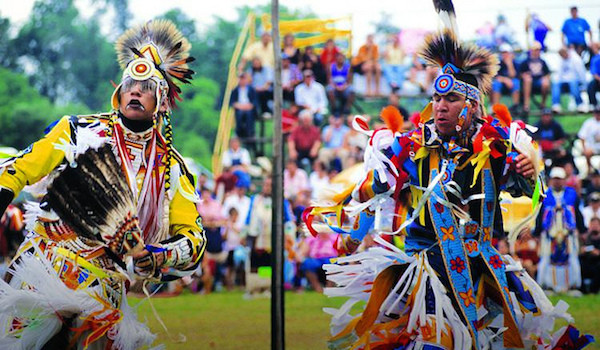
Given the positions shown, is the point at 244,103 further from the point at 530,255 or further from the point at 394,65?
the point at 530,255

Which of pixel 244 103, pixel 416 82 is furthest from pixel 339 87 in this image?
pixel 244 103

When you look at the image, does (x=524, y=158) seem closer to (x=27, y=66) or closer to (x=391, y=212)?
(x=391, y=212)

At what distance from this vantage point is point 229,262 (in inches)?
669

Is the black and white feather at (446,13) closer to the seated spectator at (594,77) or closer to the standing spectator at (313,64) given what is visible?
the seated spectator at (594,77)

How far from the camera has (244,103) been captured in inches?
745

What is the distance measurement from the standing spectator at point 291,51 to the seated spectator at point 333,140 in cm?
115

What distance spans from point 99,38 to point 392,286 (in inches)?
1557

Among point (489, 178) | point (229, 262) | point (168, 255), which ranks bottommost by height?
point (229, 262)

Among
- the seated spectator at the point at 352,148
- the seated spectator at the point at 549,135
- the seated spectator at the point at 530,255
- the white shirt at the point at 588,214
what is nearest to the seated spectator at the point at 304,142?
the seated spectator at the point at 352,148

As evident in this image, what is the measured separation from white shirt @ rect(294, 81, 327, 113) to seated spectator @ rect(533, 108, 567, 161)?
3.89 meters

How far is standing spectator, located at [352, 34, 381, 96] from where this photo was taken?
18.5 m

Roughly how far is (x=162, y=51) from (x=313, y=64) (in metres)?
11.7

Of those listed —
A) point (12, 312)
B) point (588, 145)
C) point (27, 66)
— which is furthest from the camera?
point (27, 66)

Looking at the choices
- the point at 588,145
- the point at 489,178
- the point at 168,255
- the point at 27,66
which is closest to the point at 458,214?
the point at 489,178
